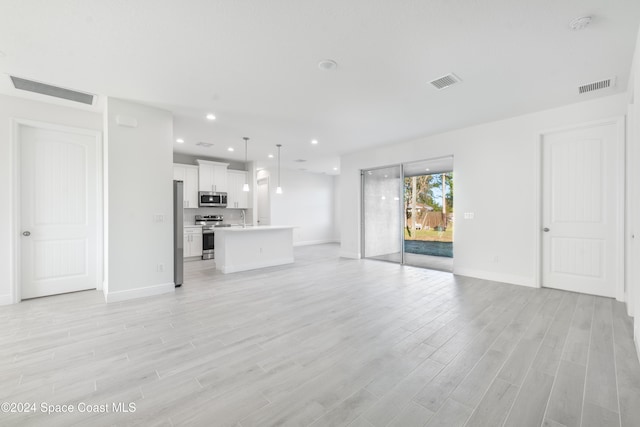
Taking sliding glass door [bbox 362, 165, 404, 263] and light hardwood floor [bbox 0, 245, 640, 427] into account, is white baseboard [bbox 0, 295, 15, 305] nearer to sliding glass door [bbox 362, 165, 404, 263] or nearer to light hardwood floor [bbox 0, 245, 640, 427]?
light hardwood floor [bbox 0, 245, 640, 427]

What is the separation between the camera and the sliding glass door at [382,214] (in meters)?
6.89

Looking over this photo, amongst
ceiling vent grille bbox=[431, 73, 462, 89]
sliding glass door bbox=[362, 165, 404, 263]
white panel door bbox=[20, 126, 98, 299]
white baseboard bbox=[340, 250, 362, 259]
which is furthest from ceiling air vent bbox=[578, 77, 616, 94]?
white panel door bbox=[20, 126, 98, 299]

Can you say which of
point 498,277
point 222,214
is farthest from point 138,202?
point 498,277

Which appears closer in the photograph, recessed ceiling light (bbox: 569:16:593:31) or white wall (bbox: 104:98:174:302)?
recessed ceiling light (bbox: 569:16:593:31)

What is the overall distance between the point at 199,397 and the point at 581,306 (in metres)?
4.58

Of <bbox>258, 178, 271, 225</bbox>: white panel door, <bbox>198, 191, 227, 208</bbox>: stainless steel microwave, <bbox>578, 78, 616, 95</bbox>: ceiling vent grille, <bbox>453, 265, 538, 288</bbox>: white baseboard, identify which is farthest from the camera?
<bbox>258, 178, 271, 225</bbox>: white panel door

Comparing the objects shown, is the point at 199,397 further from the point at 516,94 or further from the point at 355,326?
the point at 516,94

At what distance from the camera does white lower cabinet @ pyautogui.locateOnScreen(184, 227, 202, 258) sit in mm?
7254

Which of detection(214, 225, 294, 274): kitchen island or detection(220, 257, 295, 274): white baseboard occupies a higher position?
detection(214, 225, 294, 274): kitchen island

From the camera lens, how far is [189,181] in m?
7.48

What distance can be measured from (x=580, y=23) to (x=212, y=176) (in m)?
7.68

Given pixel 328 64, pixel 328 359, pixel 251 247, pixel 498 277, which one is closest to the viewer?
pixel 328 359

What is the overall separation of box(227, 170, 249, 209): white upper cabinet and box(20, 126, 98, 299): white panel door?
3.99 m

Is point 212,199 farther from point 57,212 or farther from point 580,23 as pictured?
point 580,23
